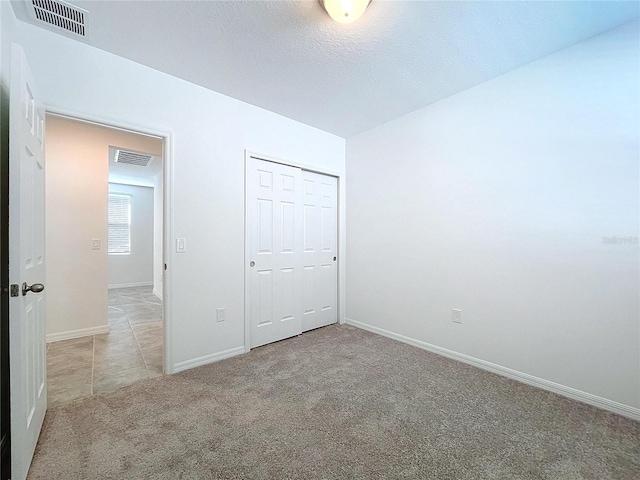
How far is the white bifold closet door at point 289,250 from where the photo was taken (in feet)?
9.62

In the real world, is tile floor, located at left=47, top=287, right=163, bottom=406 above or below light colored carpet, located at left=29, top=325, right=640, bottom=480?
below

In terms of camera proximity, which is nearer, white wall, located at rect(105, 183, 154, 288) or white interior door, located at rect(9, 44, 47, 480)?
white interior door, located at rect(9, 44, 47, 480)

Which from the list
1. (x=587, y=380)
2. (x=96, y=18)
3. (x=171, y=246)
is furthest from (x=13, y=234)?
(x=587, y=380)

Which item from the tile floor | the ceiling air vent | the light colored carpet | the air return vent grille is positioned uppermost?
the air return vent grille

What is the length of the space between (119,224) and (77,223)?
3.51 metres

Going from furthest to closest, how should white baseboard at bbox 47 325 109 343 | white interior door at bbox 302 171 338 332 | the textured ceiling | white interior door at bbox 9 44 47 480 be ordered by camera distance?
white interior door at bbox 302 171 338 332 < white baseboard at bbox 47 325 109 343 < the textured ceiling < white interior door at bbox 9 44 47 480

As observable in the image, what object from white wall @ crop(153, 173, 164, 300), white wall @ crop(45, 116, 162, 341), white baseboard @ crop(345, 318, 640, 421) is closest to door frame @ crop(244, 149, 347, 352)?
white baseboard @ crop(345, 318, 640, 421)

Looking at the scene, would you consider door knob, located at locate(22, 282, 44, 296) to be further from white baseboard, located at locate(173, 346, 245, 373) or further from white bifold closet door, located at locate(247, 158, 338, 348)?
white bifold closet door, located at locate(247, 158, 338, 348)

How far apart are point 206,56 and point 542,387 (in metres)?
3.58

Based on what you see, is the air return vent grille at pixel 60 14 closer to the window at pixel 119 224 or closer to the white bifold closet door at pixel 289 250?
the white bifold closet door at pixel 289 250

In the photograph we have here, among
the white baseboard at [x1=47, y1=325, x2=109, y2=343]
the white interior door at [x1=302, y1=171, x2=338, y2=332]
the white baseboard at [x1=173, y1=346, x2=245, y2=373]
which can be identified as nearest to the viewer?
the white baseboard at [x1=173, y1=346, x2=245, y2=373]

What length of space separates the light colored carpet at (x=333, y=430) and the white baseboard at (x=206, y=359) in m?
0.08

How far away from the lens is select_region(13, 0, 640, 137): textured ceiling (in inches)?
65.6

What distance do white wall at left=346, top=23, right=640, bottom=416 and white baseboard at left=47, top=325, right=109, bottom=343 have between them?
11.6 ft
